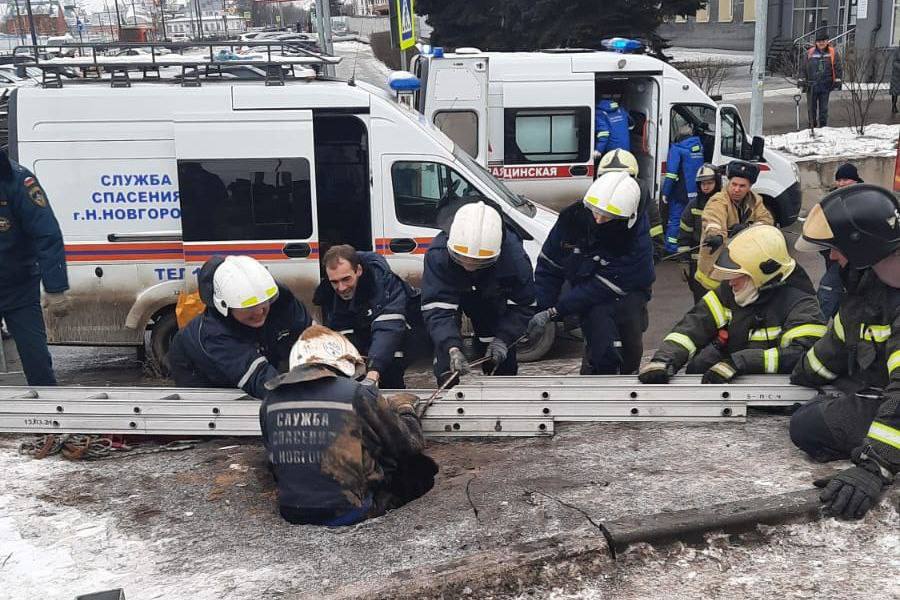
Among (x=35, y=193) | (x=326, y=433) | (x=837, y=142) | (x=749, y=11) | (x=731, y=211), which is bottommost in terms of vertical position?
(x=837, y=142)

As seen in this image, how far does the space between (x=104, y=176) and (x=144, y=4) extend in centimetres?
3997

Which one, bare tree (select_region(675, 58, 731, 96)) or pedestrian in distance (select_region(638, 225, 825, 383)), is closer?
pedestrian in distance (select_region(638, 225, 825, 383))

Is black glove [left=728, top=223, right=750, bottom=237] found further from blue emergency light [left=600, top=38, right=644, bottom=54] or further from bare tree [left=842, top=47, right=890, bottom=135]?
bare tree [left=842, top=47, right=890, bottom=135]

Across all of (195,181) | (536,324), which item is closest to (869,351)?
(536,324)

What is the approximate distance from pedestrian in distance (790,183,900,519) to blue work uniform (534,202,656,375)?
5.73 feet

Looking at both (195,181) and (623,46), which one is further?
(623,46)

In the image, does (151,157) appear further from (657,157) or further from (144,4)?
(144,4)

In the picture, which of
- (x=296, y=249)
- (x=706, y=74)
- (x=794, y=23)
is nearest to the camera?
(x=296, y=249)

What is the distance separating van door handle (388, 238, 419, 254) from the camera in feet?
26.3

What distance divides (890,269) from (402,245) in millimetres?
4579

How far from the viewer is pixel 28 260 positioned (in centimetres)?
676

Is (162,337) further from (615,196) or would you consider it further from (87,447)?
(615,196)

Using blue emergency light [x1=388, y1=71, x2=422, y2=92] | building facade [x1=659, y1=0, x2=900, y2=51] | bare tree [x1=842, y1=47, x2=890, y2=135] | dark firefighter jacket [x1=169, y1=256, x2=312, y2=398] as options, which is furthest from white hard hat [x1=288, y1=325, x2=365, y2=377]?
building facade [x1=659, y1=0, x2=900, y2=51]

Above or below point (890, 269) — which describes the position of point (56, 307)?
below
